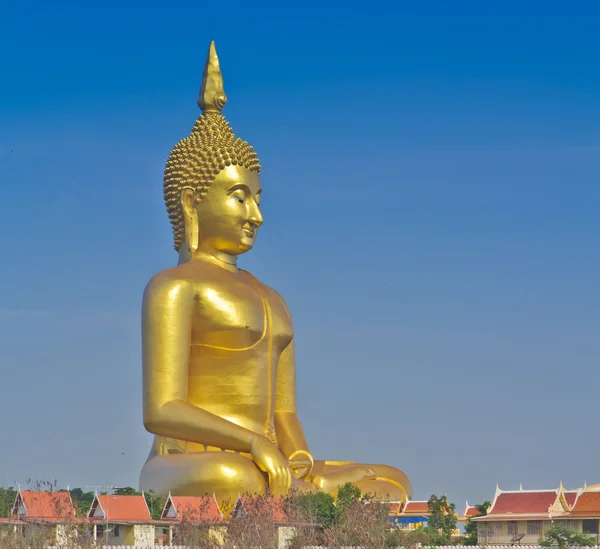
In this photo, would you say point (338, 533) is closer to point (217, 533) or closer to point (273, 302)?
point (217, 533)

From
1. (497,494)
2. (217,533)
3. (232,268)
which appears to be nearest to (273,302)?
(232,268)

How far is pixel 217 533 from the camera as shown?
22.6 metres

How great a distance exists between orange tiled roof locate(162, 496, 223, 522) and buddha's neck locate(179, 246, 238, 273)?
172 inches

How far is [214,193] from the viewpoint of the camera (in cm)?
2414

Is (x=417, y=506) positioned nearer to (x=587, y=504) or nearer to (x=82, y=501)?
(x=587, y=504)

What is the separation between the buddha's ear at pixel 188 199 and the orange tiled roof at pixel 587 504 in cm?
1707

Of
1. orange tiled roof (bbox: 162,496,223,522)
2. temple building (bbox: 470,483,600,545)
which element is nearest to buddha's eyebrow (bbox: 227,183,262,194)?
orange tiled roof (bbox: 162,496,223,522)

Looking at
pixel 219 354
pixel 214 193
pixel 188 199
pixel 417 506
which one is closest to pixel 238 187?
pixel 214 193

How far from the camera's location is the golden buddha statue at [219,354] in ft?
73.5

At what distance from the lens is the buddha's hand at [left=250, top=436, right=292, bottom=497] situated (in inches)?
875

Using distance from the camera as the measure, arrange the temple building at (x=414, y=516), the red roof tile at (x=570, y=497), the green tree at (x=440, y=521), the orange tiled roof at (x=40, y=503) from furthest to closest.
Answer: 1. the temple building at (x=414, y=516)
2. the red roof tile at (x=570, y=497)
3. the green tree at (x=440, y=521)
4. the orange tiled roof at (x=40, y=503)

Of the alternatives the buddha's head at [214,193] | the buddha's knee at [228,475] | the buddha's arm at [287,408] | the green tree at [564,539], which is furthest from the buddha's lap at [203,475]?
the green tree at [564,539]

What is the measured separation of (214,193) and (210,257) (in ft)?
3.92

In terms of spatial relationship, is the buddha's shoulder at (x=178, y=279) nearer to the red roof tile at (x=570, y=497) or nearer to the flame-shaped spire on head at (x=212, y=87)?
the flame-shaped spire on head at (x=212, y=87)
